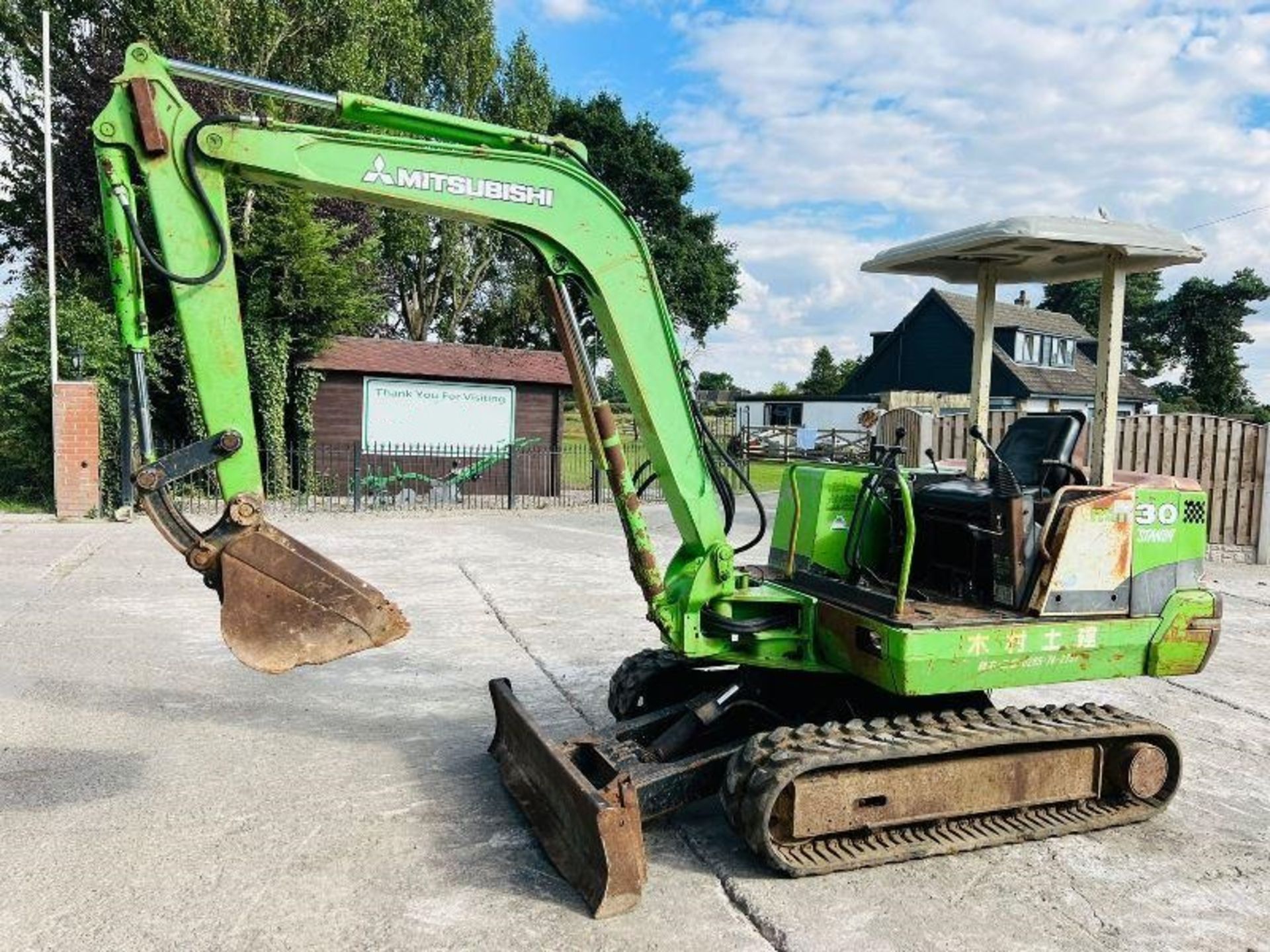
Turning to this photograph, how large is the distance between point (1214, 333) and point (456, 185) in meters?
52.3

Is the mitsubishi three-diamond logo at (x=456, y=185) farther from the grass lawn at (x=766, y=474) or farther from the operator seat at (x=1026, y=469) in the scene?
the grass lawn at (x=766, y=474)

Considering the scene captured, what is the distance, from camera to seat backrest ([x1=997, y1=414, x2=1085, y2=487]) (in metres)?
5.12

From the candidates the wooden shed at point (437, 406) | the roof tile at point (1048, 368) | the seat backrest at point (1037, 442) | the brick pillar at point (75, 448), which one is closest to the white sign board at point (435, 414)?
the wooden shed at point (437, 406)

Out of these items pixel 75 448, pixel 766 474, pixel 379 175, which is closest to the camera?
pixel 379 175

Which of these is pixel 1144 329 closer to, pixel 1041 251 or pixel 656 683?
pixel 1041 251

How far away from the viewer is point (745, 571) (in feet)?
17.6

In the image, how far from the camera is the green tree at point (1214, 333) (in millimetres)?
46844

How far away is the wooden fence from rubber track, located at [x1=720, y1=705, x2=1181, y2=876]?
27.9 ft

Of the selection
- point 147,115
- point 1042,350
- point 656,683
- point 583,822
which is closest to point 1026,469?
point 656,683

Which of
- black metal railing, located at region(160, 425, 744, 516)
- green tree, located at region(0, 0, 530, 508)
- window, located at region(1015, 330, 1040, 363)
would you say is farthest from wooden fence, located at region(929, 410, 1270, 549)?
window, located at region(1015, 330, 1040, 363)

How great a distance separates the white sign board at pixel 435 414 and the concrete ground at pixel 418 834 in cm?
1179

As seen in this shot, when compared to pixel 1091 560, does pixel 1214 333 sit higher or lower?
higher

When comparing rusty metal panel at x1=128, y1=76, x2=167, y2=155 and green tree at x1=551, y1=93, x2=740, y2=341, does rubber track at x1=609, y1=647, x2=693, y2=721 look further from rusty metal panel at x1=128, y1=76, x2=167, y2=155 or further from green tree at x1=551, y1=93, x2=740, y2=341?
green tree at x1=551, y1=93, x2=740, y2=341

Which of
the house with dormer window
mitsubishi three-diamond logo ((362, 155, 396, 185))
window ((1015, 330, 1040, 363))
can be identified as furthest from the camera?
window ((1015, 330, 1040, 363))
